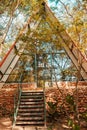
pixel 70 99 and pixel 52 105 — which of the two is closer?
pixel 70 99

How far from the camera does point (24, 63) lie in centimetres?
1681

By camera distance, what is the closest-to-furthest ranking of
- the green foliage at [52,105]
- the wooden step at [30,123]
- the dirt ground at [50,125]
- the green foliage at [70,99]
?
the dirt ground at [50,125] < the wooden step at [30,123] < the green foliage at [70,99] < the green foliage at [52,105]

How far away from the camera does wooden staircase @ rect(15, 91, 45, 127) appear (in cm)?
1054

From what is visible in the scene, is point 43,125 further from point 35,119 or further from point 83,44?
point 83,44

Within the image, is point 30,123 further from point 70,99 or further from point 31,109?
point 70,99

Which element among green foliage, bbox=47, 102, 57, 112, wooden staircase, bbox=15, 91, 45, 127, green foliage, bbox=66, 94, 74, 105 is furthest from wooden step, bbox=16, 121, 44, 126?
green foliage, bbox=66, 94, 74, 105

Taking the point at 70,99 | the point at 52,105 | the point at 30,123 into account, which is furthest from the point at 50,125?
the point at 70,99

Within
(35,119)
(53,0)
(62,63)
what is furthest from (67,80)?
(53,0)

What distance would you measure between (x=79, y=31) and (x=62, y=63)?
563cm

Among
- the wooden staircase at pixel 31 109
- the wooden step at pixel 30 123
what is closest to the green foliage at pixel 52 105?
the wooden staircase at pixel 31 109

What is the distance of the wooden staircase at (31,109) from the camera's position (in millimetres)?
10541

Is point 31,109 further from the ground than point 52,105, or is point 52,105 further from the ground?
point 31,109

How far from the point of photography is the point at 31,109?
1123 centimetres

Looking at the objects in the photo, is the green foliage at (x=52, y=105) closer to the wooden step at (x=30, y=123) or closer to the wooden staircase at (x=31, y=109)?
the wooden staircase at (x=31, y=109)
